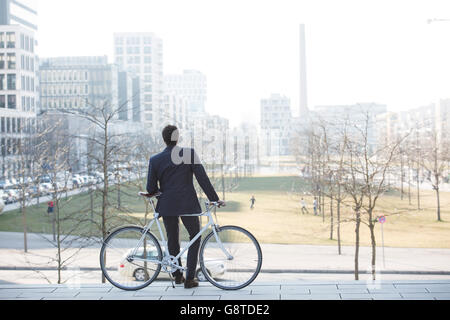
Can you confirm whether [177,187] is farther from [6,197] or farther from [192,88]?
[192,88]

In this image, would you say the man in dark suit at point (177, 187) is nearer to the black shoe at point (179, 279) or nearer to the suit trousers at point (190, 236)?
the suit trousers at point (190, 236)

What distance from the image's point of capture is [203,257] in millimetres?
3764

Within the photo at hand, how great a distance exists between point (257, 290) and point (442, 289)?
129cm

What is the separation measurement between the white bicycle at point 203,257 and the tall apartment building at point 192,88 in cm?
4674

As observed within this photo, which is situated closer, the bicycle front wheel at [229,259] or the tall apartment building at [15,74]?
the bicycle front wheel at [229,259]

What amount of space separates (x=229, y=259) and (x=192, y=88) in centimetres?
5336

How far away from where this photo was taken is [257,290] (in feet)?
12.2

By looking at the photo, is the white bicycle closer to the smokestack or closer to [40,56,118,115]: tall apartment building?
[40,56,118,115]: tall apartment building

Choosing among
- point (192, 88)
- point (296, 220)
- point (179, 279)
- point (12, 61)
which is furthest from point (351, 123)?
point (192, 88)

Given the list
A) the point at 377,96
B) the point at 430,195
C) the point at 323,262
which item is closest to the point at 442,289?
the point at 323,262

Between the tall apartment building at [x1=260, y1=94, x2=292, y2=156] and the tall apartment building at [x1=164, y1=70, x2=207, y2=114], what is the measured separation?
101 feet

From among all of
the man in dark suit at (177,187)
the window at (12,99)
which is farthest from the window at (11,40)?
the man in dark suit at (177,187)

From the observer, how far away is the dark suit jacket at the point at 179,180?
3.69 metres

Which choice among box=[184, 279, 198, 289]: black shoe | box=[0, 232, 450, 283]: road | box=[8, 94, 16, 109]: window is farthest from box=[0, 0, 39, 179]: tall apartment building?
box=[184, 279, 198, 289]: black shoe
